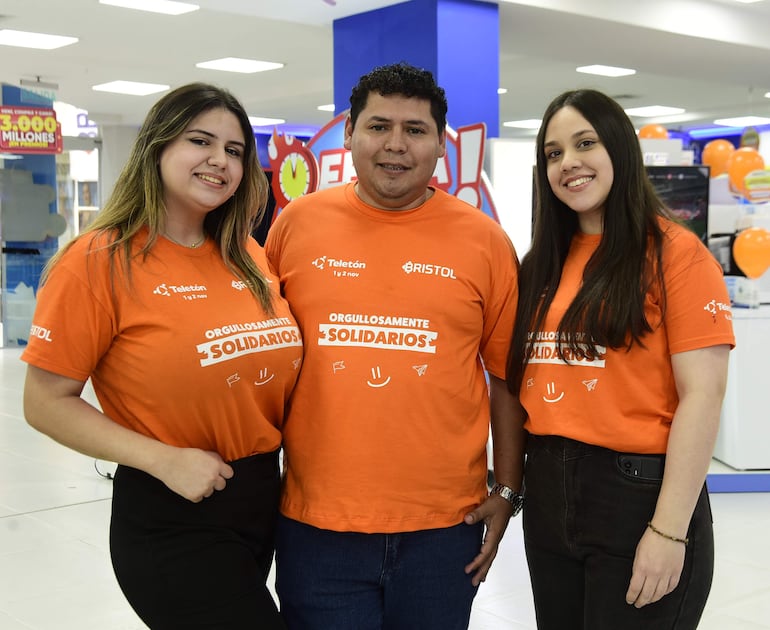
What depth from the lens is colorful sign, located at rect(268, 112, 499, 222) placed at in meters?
5.73

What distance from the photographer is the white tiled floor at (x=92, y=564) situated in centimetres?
358

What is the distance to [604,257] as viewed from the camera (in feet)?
6.18

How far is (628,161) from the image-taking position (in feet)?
6.24

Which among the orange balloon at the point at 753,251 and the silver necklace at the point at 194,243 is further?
the orange balloon at the point at 753,251

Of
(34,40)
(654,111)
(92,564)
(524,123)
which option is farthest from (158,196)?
(524,123)

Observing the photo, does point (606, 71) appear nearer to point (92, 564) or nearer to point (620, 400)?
point (92, 564)

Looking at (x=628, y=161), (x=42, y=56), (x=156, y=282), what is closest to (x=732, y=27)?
(x=42, y=56)

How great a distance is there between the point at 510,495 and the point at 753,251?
3.95m

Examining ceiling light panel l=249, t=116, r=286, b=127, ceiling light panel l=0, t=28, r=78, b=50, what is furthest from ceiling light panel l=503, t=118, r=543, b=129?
ceiling light panel l=0, t=28, r=78, b=50

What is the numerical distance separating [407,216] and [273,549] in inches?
30.0

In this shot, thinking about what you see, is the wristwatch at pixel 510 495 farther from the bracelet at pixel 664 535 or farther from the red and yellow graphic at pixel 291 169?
the red and yellow graphic at pixel 291 169

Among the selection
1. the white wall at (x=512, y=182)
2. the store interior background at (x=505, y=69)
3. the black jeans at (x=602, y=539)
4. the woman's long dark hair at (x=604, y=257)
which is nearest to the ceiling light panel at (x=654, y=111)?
the store interior background at (x=505, y=69)

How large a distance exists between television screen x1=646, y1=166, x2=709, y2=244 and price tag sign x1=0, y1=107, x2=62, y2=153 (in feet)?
27.5

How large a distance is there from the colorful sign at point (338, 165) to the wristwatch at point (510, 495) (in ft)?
12.2
